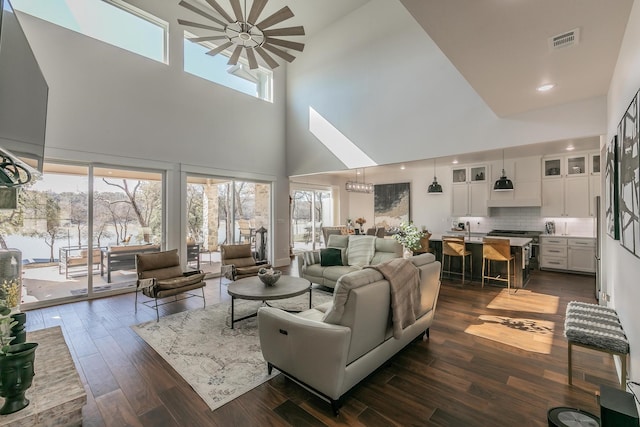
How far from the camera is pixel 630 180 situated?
1835mm

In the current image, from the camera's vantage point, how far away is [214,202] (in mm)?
6656

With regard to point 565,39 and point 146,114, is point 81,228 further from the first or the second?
point 565,39

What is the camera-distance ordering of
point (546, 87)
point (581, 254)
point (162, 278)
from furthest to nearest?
point (581, 254) → point (162, 278) → point (546, 87)

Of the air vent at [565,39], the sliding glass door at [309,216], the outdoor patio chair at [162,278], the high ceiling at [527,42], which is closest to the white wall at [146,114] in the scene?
the outdoor patio chair at [162,278]

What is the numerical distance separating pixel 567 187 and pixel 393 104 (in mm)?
4575

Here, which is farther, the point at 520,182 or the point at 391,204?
the point at 391,204

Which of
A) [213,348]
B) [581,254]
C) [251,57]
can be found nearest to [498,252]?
[581,254]

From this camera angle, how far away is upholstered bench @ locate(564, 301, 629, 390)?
84.3 inches

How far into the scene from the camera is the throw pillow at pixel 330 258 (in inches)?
206

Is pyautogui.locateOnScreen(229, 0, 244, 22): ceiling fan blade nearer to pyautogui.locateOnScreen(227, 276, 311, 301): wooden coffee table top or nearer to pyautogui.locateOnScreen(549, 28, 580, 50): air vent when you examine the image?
pyautogui.locateOnScreen(549, 28, 580, 50): air vent

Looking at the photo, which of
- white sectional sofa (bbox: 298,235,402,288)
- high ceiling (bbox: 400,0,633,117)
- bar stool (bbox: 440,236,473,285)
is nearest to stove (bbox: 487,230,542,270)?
bar stool (bbox: 440,236,473,285)

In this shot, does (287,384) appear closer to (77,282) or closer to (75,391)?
(75,391)

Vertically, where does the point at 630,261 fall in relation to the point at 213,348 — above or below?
above

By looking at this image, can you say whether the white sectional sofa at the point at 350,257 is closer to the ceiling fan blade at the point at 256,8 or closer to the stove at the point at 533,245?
the ceiling fan blade at the point at 256,8
